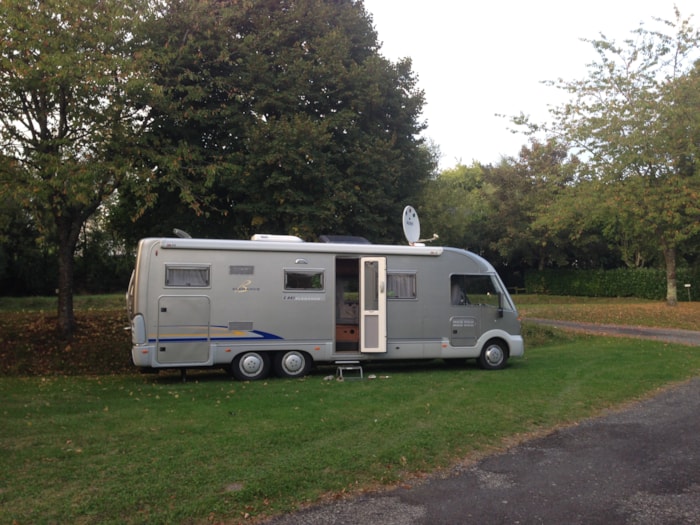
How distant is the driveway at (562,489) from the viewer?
4.88 m

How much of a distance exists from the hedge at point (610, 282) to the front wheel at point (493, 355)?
2956cm

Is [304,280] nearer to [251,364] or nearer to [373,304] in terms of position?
[373,304]

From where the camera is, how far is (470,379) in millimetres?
11586

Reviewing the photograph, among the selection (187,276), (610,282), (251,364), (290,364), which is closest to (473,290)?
(290,364)

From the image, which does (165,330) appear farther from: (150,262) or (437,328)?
(437,328)

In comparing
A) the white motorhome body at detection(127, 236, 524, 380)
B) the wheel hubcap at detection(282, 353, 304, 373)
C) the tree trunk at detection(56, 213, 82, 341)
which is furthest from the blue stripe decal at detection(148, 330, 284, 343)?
the tree trunk at detection(56, 213, 82, 341)

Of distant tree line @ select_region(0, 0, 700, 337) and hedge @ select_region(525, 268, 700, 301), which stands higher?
distant tree line @ select_region(0, 0, 700, 337)

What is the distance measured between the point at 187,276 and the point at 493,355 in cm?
656

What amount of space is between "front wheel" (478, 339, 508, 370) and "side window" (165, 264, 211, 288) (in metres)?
5.96

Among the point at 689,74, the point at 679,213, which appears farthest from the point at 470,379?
the point at 689,74

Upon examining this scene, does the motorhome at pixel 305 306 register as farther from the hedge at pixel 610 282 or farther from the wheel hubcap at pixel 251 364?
the hedge at pixel 610 282

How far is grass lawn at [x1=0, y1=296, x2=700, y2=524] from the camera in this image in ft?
16.9

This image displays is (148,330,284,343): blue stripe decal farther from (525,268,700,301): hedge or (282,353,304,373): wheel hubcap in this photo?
(525,268,700,301): hedge

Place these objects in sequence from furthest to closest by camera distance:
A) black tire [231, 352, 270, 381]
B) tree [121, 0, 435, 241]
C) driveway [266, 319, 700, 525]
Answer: tree [121, 0, 435, 241], black tire [231, 352, 270, 381], driveway [266, 319, 700, 525]
